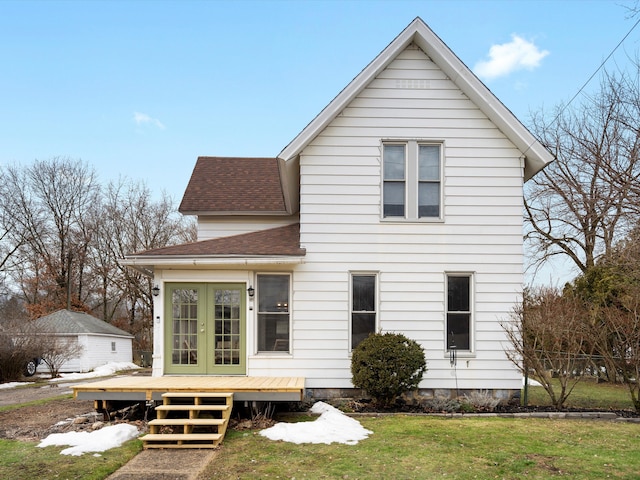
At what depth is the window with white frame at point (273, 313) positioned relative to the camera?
405 inches

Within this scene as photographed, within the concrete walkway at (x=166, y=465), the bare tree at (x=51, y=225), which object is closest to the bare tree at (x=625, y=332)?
the concrete walkway at (x=166, y=465)

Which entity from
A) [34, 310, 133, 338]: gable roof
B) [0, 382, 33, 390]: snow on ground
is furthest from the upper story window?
[34, 310, 133, 338]: gable roof

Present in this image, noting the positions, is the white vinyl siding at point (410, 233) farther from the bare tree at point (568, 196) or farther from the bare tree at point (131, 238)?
the bare tree at point (131, 238)

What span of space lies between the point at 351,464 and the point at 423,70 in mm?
8050

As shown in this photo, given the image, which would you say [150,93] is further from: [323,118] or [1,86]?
[323,118]

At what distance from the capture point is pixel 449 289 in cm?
1034

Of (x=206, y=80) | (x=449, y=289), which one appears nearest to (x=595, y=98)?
(x=449, y=289)

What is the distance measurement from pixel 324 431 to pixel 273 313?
3.34 metres

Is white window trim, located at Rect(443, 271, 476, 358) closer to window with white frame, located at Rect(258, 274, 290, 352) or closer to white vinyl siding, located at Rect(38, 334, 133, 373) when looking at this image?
window with white frame, located at Rect(258, 274, 290, 352)

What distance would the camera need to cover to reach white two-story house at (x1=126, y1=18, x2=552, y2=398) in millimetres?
10133

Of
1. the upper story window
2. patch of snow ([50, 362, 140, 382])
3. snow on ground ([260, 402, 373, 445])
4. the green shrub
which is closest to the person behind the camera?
snow on ground ([260, 402, 373, 445])

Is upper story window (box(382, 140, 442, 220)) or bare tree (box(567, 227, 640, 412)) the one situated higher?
upper story window (box(382, 140, 442, 220))

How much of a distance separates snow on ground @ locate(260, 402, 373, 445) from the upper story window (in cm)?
444

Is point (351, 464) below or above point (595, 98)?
below
